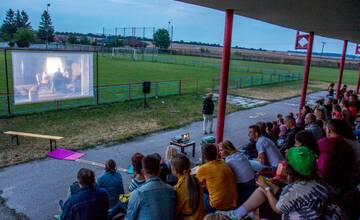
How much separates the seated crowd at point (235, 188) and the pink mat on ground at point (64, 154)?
4103mm

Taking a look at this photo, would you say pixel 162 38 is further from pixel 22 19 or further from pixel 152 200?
pixel 152 200

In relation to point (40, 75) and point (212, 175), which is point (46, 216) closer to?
point (212, 175)

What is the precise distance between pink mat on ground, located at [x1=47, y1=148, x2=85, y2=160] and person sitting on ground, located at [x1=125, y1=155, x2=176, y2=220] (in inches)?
227

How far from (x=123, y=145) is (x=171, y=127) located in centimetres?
278

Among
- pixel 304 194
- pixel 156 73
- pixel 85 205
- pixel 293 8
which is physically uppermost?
pixel 293 8

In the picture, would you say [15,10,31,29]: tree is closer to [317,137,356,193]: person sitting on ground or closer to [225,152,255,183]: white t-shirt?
[225,152,255,183]: white t-shirt

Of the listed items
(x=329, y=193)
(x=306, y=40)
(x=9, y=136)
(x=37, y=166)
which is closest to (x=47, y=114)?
(x=9, y=136)

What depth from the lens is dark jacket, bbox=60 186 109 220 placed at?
3.53m

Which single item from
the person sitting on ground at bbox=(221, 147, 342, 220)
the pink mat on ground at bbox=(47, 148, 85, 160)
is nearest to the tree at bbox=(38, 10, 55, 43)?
the pink mat on ground at bbox=(47, 148, 85, 160)

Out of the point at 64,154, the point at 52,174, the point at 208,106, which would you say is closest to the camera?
the point at 52,174

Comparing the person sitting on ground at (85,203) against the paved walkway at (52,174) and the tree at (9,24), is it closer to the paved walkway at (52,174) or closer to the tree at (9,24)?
the paved walkway at (52,174)

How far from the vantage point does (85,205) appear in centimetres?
355

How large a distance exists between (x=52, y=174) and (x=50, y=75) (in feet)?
22.8

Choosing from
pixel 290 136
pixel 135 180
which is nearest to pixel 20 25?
pixel 290 136
